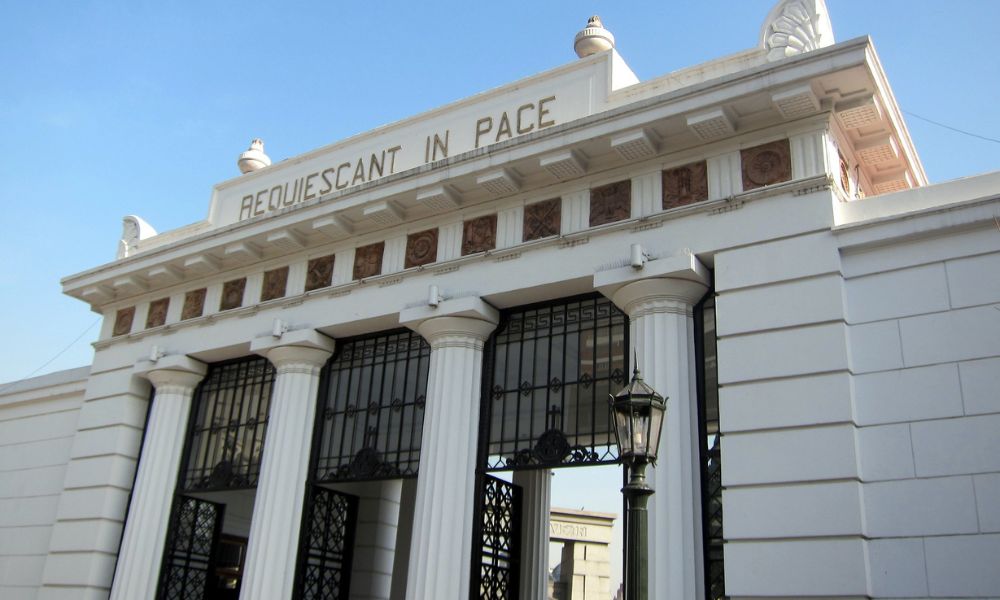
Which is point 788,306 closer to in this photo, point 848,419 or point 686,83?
point 848,419

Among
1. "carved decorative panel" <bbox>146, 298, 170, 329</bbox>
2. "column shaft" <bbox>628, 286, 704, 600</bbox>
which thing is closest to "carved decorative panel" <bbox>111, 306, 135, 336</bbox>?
"carved decorative panel" <bbox>146, 298, 170, 329</bbox>

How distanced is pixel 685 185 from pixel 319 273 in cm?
688

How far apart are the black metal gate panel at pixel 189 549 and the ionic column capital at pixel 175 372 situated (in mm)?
2115

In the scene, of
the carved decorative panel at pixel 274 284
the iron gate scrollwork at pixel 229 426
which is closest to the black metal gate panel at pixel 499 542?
the iron gate scrollwork at pixel 229 426

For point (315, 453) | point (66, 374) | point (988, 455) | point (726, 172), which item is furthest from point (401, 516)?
point (988, 455)

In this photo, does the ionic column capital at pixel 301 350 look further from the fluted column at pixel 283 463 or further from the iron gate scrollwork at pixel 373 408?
the iron gate scrollwork at pixel 373 408

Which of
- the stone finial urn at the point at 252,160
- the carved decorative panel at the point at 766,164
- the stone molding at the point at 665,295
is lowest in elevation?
the stone molding at the point at 665,295

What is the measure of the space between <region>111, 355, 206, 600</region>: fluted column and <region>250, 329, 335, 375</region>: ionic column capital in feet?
8.58

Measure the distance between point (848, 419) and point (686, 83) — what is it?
5.63 m

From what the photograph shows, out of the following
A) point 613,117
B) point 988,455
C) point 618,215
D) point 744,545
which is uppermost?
point 613,117

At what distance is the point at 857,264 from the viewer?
470 inches

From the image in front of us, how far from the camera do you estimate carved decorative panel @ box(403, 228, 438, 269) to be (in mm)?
15664

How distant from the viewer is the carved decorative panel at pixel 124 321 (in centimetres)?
1975

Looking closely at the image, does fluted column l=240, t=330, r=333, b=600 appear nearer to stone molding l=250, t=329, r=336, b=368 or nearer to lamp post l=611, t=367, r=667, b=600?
stone molding l=250, t=329, r=336, b=368
